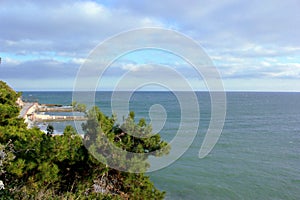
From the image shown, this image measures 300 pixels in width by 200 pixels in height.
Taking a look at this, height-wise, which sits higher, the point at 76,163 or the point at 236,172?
the point at 76,163

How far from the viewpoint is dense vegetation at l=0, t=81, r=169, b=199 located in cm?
640

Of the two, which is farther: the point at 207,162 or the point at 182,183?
the point at 207,162

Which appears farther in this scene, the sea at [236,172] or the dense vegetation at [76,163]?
the sea at [236,172]

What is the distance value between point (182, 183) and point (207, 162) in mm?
5498

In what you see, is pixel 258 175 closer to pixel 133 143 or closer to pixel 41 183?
pixel 133 143

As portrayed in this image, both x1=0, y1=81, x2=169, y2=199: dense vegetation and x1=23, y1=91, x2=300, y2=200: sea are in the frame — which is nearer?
x1=0, y1=81, x2=169, y2=199: dense vegetation

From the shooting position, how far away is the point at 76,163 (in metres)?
→ 7.57

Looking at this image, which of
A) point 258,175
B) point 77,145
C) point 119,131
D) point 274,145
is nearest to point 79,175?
point 77,145

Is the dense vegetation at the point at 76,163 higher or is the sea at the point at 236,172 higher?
the dense vegetation at the point at 76,163

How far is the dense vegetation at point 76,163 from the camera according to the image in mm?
6404

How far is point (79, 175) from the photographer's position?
769 cm

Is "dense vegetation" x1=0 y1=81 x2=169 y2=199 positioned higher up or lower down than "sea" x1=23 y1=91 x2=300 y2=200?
higher up

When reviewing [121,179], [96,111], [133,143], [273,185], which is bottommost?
[273,185]

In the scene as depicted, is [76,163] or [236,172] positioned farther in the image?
[236,172]
